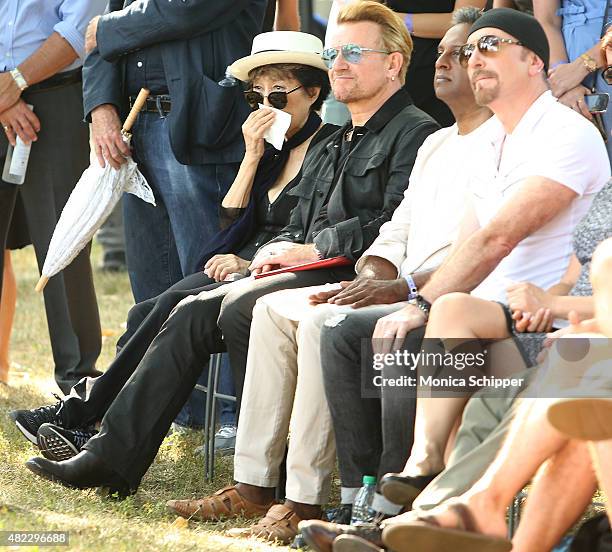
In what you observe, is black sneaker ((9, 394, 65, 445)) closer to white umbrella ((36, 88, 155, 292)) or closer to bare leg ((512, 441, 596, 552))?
white umbrella ((36, 88, 155, 292))

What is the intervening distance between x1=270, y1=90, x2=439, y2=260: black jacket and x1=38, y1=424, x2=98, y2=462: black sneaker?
1.23 metres

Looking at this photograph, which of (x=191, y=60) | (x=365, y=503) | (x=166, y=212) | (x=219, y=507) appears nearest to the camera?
(x=365, y=503)

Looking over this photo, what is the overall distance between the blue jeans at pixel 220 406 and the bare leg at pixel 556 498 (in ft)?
8.37

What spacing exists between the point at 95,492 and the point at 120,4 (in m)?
2.62

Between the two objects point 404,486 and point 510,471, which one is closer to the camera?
point 510,471

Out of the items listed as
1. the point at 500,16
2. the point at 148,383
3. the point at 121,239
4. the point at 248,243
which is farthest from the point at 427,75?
the point at 121,239

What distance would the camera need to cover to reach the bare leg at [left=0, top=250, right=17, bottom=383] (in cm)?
726

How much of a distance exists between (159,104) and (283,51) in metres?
0.77

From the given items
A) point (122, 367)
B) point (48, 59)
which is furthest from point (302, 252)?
point (48, 59)

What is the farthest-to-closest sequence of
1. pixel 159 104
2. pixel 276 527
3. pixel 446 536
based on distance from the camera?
pixel 159 104
pixel 276 527
pixel 446 536

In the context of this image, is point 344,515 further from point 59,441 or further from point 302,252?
point 59,441

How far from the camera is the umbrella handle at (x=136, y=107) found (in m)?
6.04

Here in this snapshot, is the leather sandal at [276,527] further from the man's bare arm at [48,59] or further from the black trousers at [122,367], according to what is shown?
the man's bare arm at [48,59]

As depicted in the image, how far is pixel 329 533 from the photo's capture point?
12.2 ft
